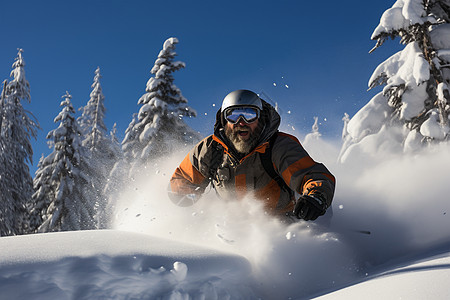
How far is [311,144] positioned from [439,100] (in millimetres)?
3800

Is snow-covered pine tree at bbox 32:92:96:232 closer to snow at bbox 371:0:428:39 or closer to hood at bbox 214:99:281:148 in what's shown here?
snow at bbox 371:0:428:39

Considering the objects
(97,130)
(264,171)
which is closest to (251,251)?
(264,171)

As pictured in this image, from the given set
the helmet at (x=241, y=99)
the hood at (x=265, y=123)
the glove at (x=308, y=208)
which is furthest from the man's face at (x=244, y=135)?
the glove at (x=308, y=208)

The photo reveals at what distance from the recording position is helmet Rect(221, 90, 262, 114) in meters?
4.68

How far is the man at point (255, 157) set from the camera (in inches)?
168

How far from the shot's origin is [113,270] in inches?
96.1

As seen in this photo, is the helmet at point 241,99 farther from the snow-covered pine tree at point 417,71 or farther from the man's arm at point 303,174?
the snow-covered pine tree at point 417,71

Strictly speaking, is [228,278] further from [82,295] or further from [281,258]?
[82,295]

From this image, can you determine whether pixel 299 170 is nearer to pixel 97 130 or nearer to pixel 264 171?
pixel 264 171

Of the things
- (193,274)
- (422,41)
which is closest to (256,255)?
(193,274)

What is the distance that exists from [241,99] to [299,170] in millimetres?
1216

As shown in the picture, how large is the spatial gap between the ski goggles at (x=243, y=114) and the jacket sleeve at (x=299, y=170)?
0.42 m

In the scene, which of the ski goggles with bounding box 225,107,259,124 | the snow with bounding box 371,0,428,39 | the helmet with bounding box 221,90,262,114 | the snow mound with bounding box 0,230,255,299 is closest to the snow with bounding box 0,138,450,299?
the snow mound with bounding box 0,230,255,299

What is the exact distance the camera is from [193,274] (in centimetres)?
274
